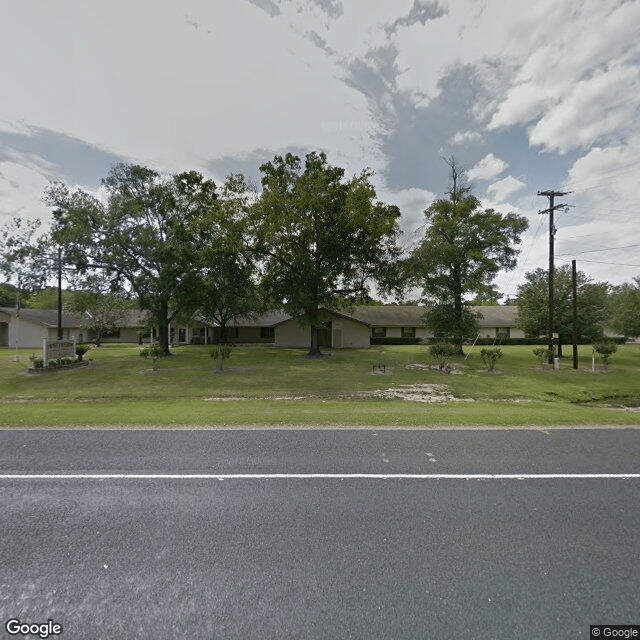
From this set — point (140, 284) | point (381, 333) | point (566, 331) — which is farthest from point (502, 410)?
point (381, 333)

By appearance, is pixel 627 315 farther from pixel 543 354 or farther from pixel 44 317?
pixel 44 317

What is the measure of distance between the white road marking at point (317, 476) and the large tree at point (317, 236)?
21.5 meters

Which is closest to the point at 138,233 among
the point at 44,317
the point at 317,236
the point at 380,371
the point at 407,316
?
the point at 317,236

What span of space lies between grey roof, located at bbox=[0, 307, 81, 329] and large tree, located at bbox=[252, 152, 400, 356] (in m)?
31.8

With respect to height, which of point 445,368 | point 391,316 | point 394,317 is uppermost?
point 391,316

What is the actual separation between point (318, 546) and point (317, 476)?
1.72 meters

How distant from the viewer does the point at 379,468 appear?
562 cm

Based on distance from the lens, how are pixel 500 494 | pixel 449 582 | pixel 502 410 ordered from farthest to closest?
1. pixel 502 410
2. pixel 500 494
3. pixel 449 582

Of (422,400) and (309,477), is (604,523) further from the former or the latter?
(422,400)

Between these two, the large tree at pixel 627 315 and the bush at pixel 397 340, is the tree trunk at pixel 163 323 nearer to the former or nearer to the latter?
the bush at pixel 397 340

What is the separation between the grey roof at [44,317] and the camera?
4159 centimetres

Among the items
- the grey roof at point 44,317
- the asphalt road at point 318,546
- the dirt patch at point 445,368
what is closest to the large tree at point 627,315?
the dirt patch at point 445,368

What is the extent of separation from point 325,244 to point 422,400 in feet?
56.5

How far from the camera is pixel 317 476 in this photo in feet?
17.3
